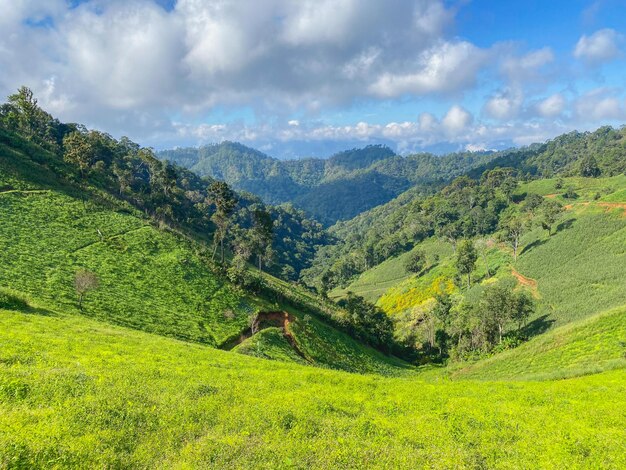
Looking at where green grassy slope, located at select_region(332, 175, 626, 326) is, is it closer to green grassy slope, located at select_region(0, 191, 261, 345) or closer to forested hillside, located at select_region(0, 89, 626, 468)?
forested hillside, located at select_region(0, 89, 626, 468)

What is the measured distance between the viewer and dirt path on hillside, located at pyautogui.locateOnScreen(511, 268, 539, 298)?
102750mm

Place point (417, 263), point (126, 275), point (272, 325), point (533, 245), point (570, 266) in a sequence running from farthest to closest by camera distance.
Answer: point (417, 263) → point (533, 245) → point (570, 266) → point (272, 325) → point (126, 275)

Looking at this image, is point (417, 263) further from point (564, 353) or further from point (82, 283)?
point (82, 283)

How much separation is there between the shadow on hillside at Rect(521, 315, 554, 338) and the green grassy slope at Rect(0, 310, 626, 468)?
56400mm

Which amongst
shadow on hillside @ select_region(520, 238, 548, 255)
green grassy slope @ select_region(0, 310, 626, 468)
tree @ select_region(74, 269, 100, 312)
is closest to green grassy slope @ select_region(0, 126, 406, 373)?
tree @ select_region(74, 269, 100, 312)

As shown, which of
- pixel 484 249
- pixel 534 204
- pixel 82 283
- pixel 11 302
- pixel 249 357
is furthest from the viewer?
pixel 534 204

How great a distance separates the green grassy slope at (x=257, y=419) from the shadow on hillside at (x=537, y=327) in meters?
56.4

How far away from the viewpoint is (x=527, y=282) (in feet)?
368

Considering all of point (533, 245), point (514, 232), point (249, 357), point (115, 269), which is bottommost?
point (249, 357)

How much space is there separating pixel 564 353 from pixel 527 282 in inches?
2634

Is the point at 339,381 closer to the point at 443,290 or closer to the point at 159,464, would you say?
the point at 159,464

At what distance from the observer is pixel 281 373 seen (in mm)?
28906

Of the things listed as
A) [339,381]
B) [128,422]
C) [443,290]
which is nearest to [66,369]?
[128,422]

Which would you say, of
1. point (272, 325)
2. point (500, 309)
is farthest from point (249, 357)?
point (500, 309)
